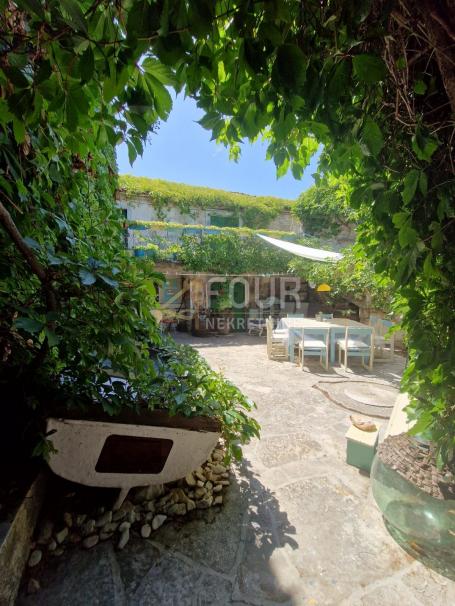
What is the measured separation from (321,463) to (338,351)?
12.3ft

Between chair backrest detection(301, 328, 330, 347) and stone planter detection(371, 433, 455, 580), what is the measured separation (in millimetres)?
3581

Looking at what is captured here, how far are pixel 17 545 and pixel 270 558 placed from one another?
1.37 metres

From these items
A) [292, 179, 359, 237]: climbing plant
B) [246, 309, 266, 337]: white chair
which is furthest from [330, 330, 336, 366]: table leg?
[292, 179, 359, 237]: climbing plant

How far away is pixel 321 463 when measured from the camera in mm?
2564

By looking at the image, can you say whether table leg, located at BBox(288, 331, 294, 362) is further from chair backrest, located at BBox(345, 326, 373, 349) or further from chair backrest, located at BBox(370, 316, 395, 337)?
chair backrest, located at BBox(370, 316, 395, 337)

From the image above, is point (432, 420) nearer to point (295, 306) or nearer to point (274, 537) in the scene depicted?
point (274, 537)

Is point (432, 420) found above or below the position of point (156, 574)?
above

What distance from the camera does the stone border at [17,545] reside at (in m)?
1.27

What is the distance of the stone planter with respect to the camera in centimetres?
154

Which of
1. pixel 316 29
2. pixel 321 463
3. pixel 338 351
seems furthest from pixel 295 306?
pixel 316 29

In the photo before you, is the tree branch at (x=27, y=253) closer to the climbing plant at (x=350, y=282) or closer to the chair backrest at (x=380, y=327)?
the climbing plant at (x=350, y=282)

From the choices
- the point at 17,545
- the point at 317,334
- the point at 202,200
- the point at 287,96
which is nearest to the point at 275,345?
the point at 317,334

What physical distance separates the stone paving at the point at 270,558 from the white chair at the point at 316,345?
2.89 meters

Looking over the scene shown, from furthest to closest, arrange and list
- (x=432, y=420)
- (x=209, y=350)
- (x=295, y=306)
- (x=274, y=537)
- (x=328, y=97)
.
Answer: (x=295, y=306) < (x=209, y=350) < (x=274, y=537) < (x=432, y=420) < (x=328, y=97)
